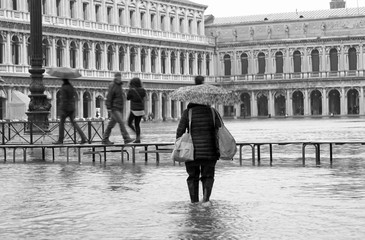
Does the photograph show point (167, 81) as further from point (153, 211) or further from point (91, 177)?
point (153, 211)

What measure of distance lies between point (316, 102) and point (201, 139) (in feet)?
299

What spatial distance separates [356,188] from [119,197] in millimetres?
3645

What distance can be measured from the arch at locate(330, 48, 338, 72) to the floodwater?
82.5 m

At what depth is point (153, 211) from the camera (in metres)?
13.3

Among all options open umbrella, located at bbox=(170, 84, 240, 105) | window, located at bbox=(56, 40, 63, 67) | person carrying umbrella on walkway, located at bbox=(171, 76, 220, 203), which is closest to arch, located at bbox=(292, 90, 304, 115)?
window, located at bbox=(56, 40, 63, 67)

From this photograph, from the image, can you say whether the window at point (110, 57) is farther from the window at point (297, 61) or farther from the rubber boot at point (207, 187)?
the rubber boot at point (207, 187)

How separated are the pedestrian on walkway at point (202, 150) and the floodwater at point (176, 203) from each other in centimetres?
30

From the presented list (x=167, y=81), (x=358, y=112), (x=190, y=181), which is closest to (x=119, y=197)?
(x=190, y=181)

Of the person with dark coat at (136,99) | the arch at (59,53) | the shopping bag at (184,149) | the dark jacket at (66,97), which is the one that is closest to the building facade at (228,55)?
the arch at (59,53)

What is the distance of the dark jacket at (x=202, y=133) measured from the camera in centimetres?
1398

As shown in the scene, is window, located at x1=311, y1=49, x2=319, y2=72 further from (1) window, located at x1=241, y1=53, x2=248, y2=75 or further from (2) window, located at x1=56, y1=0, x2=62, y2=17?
(2) window, located at x1=56, y1=0, x2=62, y2=17

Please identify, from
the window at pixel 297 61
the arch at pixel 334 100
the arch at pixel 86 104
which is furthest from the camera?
the window at pixel 297 61

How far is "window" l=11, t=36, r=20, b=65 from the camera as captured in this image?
75.4m

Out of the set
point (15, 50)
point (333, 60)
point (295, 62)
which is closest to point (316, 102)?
point (333, 60)
